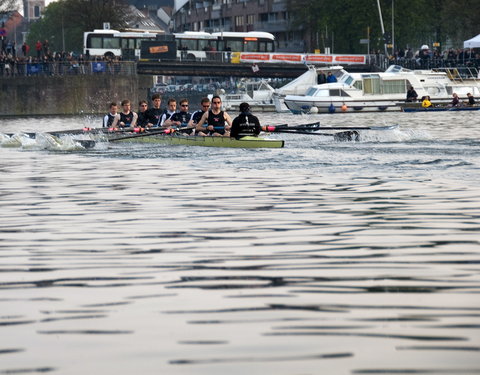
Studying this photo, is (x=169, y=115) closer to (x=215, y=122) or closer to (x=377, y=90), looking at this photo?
(x=215, y=122)

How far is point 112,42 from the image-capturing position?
8275cm

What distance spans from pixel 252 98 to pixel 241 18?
59.9 metres

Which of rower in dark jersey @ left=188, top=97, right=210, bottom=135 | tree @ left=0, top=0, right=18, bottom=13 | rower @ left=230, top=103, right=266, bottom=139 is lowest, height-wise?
rower @ left=230, top=103, right=266, bottom=139

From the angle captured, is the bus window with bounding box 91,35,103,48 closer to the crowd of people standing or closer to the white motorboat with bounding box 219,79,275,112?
the crowd of people standing

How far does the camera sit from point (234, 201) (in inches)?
606

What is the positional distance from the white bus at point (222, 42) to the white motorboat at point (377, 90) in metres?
20.8

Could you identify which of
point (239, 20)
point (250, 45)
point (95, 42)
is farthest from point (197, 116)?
point (239, 20)

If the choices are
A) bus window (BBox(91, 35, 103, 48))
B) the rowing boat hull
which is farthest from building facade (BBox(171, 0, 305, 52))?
the rowing boat hull

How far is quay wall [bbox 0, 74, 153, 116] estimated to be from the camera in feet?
226

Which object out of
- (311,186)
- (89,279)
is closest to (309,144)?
(311,186)

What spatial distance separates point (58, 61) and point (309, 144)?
4511 cm

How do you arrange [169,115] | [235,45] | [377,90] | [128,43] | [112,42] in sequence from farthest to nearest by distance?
[235,45] → [112,42] → [128,43] → [377,90] → [169,115]

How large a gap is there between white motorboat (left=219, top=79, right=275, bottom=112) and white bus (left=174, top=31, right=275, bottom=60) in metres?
3.64

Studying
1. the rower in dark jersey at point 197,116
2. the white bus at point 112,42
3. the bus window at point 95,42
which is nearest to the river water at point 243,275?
the rower in dark jersey at point 197,116
